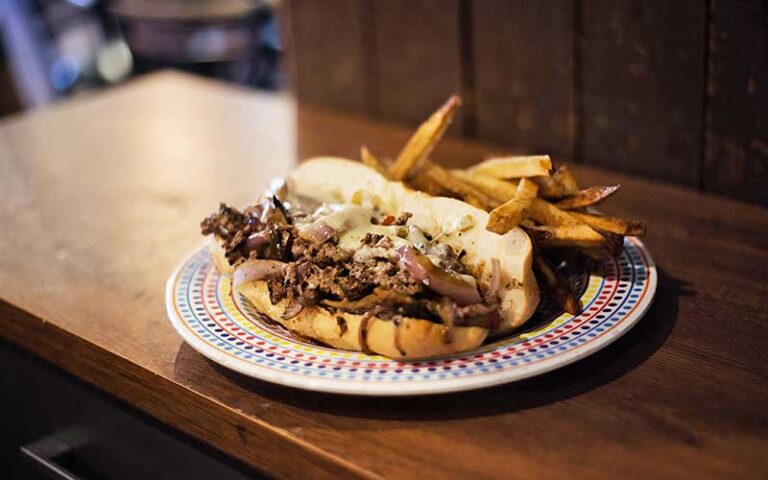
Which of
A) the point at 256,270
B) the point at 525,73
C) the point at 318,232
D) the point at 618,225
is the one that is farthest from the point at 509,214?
the point at 525,73

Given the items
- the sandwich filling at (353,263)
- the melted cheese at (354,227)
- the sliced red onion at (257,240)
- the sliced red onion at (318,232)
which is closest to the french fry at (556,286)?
the sandwich filling at (353,263)

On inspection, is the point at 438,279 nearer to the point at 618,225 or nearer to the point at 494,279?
the point at 494,279

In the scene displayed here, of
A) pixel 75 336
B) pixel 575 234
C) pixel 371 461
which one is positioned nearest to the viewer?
pixel 371 461

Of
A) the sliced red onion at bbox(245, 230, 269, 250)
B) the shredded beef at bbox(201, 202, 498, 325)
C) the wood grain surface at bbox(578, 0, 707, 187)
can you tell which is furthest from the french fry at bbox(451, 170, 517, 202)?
the wood grain surface at bbox(578, 0, 707, 187)

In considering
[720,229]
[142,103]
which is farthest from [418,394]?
[142,103]

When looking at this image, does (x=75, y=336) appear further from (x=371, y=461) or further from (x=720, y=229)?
(x=720, y=229)

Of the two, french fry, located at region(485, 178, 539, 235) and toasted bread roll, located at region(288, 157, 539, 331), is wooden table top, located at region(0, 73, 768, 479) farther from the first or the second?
french fry, located at region(485, 178, 539, 235)

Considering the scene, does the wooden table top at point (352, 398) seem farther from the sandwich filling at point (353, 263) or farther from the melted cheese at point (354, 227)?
the melted cheese at point (354, 227)
